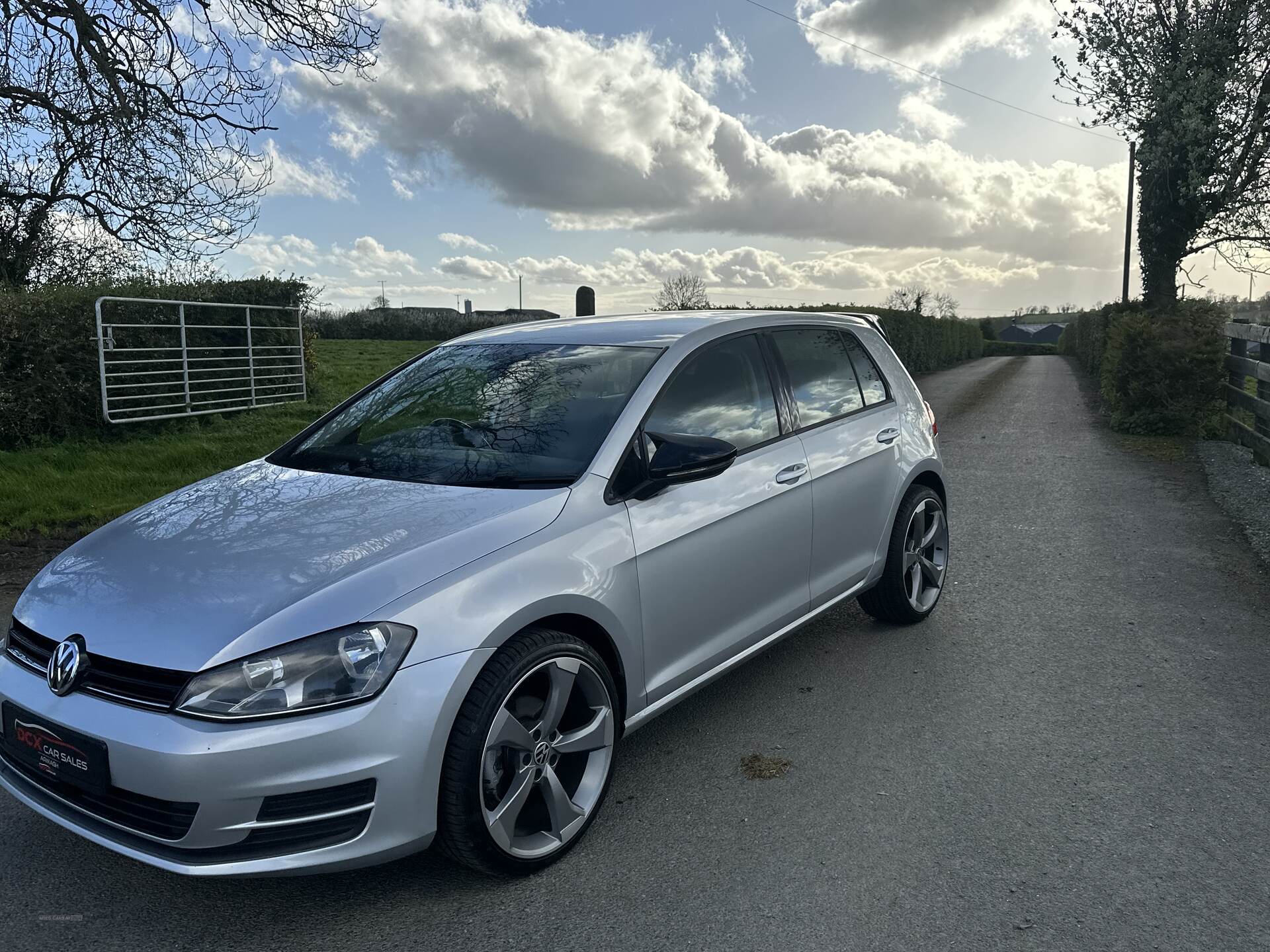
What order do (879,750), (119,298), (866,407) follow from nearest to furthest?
(879,750) < (866,407) < (119,298)

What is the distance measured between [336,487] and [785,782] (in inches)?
76.7

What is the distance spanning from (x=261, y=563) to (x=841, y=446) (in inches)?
105

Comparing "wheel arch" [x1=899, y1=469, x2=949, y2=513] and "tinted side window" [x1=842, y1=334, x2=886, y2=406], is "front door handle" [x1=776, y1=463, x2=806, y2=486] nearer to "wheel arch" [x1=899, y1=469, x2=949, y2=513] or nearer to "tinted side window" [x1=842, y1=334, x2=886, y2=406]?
"tinted side window" [x1=842, y1=334, x2=886, y2=406]

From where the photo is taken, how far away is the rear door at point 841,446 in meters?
4.29

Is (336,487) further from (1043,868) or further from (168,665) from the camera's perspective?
(1043,868)

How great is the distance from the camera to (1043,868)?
2945 mm

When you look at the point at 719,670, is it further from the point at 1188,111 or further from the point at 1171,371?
the point at 1188,111

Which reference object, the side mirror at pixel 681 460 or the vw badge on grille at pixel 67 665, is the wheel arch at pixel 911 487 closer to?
the side mirror at pixel 681 460

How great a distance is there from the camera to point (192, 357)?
13539 millimetres

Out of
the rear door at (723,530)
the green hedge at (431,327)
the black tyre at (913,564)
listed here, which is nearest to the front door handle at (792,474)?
the rear door at (723,530)

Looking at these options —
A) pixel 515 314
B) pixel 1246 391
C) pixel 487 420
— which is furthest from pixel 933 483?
pixel 515 314

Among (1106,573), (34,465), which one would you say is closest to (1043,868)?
(1106,573)

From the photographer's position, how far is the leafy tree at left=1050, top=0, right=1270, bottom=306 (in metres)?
15.9

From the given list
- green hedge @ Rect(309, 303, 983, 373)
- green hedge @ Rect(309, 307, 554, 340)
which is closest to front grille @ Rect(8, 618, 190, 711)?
green hedge @ Rect(309, 303, 983, 373)
